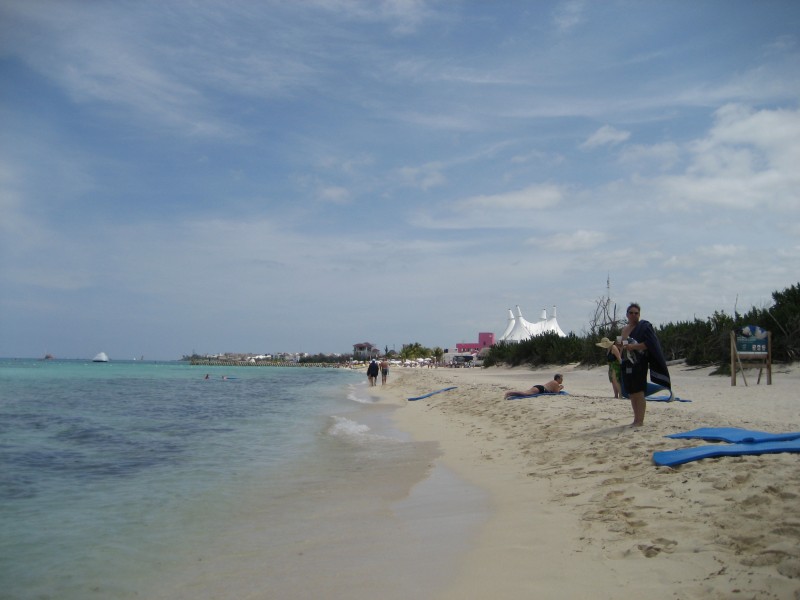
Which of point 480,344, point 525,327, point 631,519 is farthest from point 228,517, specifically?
point 480,344

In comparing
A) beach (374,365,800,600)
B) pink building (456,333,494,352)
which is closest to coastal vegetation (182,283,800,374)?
beach (374,365,800,600)

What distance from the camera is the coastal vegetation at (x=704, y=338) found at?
16969 millimetres

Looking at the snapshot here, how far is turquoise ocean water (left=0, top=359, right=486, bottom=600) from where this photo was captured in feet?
13.5

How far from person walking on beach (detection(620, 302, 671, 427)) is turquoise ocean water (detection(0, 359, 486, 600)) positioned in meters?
2.33

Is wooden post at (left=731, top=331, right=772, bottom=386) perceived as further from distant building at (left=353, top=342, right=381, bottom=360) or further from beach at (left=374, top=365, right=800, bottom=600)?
distant building at (left=353, top=342, right=381, bottom=360)

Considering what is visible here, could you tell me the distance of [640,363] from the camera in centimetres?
689

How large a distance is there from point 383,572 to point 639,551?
1673 mm

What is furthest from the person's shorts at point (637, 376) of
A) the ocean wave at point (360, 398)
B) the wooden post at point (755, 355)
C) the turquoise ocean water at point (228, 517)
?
the ocean wave at point (360, 398)

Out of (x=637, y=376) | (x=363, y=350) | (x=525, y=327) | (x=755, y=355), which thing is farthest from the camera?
(x=363, y=350)

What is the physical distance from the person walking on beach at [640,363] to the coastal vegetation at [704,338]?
441 inches

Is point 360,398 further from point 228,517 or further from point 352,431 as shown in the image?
point 228,517

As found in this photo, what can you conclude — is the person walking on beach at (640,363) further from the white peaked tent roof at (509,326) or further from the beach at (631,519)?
the white peaked tent roof at (509,326)

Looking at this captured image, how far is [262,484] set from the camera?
7449 mm

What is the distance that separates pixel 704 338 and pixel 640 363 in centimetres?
1686
